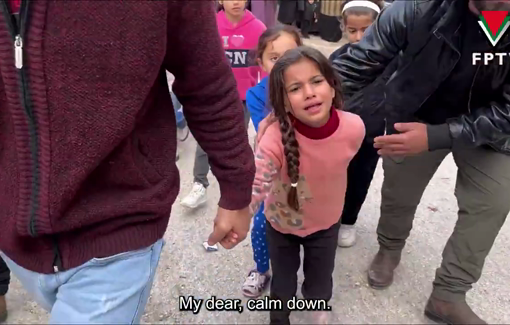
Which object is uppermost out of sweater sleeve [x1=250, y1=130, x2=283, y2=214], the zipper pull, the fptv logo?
the zipper pull

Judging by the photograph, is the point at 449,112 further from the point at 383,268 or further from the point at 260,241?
the point at 260,241

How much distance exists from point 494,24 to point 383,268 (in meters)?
1.37

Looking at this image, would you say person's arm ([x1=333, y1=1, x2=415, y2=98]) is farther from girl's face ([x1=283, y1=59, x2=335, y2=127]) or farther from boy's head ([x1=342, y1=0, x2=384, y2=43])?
boy's head ([x1=342, y1=0, x2=384, y2=43])

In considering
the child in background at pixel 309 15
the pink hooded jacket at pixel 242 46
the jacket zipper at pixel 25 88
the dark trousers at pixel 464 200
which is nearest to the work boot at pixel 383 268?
the dark trousers at pixel 464 200

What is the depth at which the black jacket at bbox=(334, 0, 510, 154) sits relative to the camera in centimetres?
199

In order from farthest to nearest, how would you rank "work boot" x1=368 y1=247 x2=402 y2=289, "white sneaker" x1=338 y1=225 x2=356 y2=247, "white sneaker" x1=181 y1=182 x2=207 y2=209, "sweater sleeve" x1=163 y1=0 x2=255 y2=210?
"white sneaker" x1=181 y1=182 x2=207 y2=209 → "white sneaker" x1=338 y1=225 x2=356 y2=247 → "work boot" x1=368 y1=247 x2=402 y2=289 → "sweater sleeve" x1=163 y1=0 x2=255 y2=210

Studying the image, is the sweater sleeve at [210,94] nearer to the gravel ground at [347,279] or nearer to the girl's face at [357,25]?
the gravel ground at [347,279]

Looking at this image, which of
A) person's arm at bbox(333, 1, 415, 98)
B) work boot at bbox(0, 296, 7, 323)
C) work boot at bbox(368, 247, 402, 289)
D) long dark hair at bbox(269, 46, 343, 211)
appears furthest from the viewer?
work boot at bbox(368, 247, 402, 289)

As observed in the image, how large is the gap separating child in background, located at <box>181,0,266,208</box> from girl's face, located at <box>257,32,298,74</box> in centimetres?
67

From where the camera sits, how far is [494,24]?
6.26 ft

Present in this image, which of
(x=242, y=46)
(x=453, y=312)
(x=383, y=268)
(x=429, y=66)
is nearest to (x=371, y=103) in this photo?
(x=429, y=66)

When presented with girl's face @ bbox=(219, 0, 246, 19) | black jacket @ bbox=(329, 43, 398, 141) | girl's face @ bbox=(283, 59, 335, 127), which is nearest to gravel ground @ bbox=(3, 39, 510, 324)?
black jacket @ bbox=(329, 43, 398, 141)

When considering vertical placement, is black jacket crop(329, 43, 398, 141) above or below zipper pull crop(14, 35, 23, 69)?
below

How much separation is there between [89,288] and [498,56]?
1.66 metres
